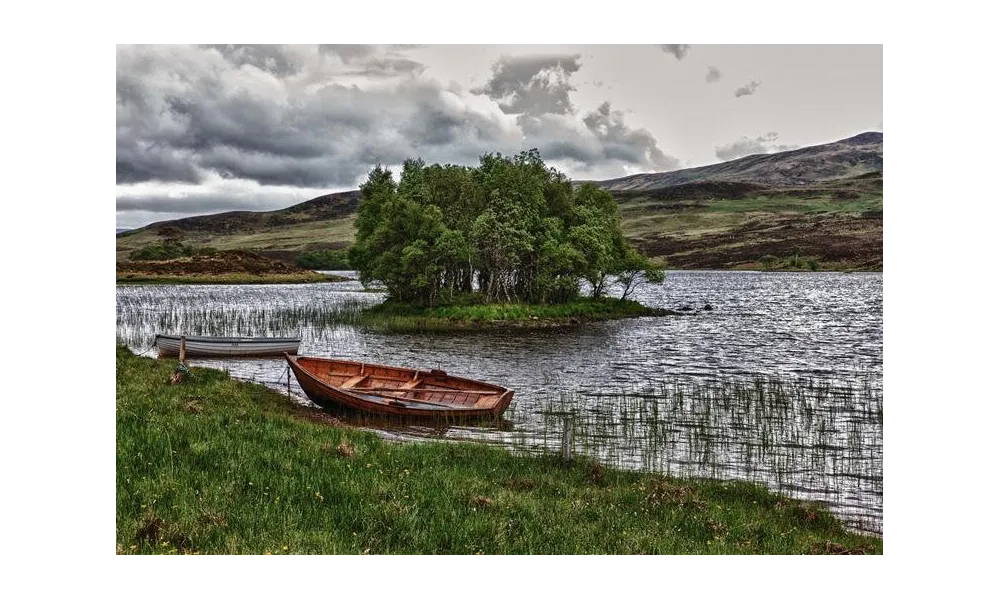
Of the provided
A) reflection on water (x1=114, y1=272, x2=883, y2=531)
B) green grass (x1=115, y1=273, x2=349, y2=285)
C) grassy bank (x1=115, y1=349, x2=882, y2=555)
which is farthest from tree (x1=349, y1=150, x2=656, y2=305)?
green grass (x1=115, y1=273, x2=349, y2=285)

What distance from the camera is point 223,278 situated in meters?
152

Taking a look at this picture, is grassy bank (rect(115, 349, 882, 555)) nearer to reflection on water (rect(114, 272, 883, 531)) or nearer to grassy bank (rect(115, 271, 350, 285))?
reflection on water (rect(114, 272, 883, 531))

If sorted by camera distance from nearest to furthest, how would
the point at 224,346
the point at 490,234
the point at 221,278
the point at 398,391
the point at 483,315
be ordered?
1. the point at 398,391
2. the point at 224,346
3. the point at 483,315
4. the point at 490,234
5. the point at 221,278

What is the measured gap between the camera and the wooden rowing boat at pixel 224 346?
39.1 metres

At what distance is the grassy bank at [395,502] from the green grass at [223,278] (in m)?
134

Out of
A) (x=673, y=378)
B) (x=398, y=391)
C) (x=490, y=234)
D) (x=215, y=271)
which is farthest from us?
(x=215, y=271)

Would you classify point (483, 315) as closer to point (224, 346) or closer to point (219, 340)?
point (224, 346)

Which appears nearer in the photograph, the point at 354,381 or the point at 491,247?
the point at 354,381

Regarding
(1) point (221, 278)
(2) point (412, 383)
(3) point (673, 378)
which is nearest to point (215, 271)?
(1) point (221, 278)

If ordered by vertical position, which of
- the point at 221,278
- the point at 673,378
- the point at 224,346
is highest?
the point at 221,278

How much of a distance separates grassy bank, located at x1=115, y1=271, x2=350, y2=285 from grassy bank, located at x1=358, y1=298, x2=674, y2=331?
292 feet

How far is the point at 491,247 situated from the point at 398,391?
42.4m
